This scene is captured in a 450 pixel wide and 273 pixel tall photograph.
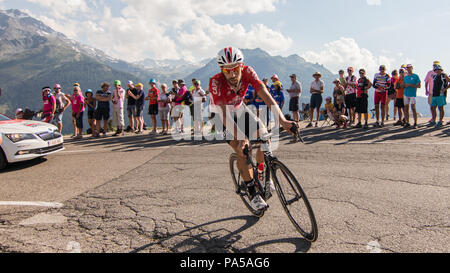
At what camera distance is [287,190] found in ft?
9.98

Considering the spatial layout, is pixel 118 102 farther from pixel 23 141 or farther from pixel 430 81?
pixel 430 81

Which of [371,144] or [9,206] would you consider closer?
[9,206]

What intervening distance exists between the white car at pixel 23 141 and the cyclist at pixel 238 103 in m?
5.61

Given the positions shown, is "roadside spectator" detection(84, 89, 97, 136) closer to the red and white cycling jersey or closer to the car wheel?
the car wheel

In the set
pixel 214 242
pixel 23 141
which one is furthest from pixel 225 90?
pixel 23 141

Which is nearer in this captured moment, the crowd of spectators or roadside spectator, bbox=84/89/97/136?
the crowd of spectators

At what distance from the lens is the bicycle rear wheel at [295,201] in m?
2.81

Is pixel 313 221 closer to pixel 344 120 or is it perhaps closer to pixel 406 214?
pixel 406 214

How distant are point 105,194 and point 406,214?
4.38 meters

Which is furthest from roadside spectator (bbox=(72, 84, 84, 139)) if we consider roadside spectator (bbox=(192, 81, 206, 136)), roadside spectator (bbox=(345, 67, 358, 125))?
roadside spectator (bbox=(345, 67, 358, 125))

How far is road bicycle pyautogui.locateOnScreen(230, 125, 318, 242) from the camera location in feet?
9.32

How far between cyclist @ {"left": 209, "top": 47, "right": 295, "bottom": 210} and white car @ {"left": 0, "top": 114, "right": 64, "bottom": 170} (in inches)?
221
